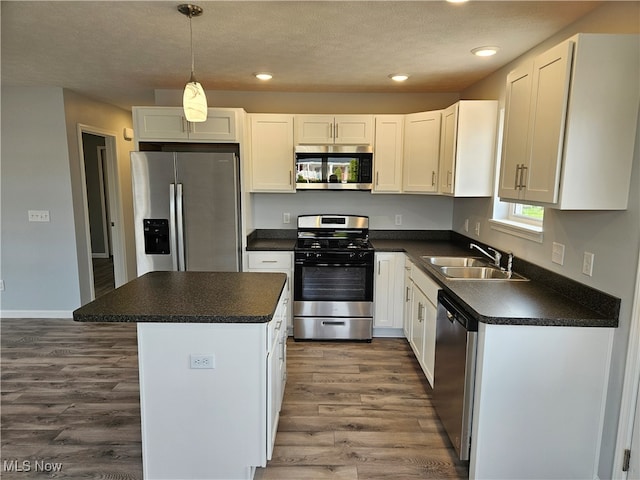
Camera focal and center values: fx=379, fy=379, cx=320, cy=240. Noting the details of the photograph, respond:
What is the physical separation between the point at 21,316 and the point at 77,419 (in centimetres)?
252

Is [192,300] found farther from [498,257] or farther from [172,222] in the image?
[498,257]

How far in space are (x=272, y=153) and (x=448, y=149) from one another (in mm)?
1673

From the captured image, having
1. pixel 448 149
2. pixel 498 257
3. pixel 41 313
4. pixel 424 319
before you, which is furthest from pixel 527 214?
pixel 41 313

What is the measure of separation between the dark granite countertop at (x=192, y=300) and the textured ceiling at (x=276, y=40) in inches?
60.4

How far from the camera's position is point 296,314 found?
3652mm

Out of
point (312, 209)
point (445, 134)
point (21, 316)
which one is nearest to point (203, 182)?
point (312, 209)

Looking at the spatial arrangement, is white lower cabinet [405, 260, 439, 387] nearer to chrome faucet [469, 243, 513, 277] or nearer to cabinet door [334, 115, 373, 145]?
chrome faucet [469, 243, 513, 277]

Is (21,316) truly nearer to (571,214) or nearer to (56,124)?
(56,124)

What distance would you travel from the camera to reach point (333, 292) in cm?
363

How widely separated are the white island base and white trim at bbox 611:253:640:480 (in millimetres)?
1634

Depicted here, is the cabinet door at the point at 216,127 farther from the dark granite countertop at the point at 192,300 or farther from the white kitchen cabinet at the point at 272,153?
the dark granite countertop at the point at 192,300

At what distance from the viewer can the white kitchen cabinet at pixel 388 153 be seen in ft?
12.3

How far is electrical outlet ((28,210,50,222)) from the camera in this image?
4.11 metres

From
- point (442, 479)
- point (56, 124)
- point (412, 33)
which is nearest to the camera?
point (442, 479)
